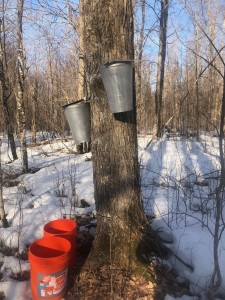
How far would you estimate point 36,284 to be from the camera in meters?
→ 2.19

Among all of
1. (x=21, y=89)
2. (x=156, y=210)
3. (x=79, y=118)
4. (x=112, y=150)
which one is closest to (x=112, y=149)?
(x=112, y=150)

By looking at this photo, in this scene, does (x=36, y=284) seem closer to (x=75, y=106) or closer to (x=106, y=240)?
(x=106, y=240)

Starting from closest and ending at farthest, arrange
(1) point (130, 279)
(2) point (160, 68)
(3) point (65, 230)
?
(1) point (130, 279)
(3) point (65, 230)
(2) point (160, 68)

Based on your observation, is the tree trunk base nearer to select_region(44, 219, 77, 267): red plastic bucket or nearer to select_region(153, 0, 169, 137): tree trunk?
select_region(44, 219, 77, 267): red plastic bucket

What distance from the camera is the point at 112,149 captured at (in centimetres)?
248

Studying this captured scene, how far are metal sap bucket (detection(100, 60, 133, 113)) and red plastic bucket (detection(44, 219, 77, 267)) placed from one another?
112 centimetres

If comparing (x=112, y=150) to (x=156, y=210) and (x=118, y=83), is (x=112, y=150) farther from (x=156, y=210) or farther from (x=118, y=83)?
(x=156, y=210)

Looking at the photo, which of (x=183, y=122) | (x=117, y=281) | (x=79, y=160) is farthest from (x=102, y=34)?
(x=183, y=122)

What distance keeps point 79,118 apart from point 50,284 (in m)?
1.31

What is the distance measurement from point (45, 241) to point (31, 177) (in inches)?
128

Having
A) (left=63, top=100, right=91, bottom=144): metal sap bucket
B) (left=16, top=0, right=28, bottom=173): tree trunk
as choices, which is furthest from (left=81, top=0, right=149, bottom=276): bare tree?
(left=16, top=0, right=28, bottom=173): tree trunk

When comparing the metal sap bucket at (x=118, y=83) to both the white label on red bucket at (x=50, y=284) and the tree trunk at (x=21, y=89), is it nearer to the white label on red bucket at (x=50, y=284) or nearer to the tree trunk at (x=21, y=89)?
the white label on red bucket at (x=50, y=284)

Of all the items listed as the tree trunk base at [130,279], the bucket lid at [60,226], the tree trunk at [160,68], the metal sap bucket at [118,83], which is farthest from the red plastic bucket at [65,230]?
the tree trunk at [160,68]

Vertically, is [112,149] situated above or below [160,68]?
below
